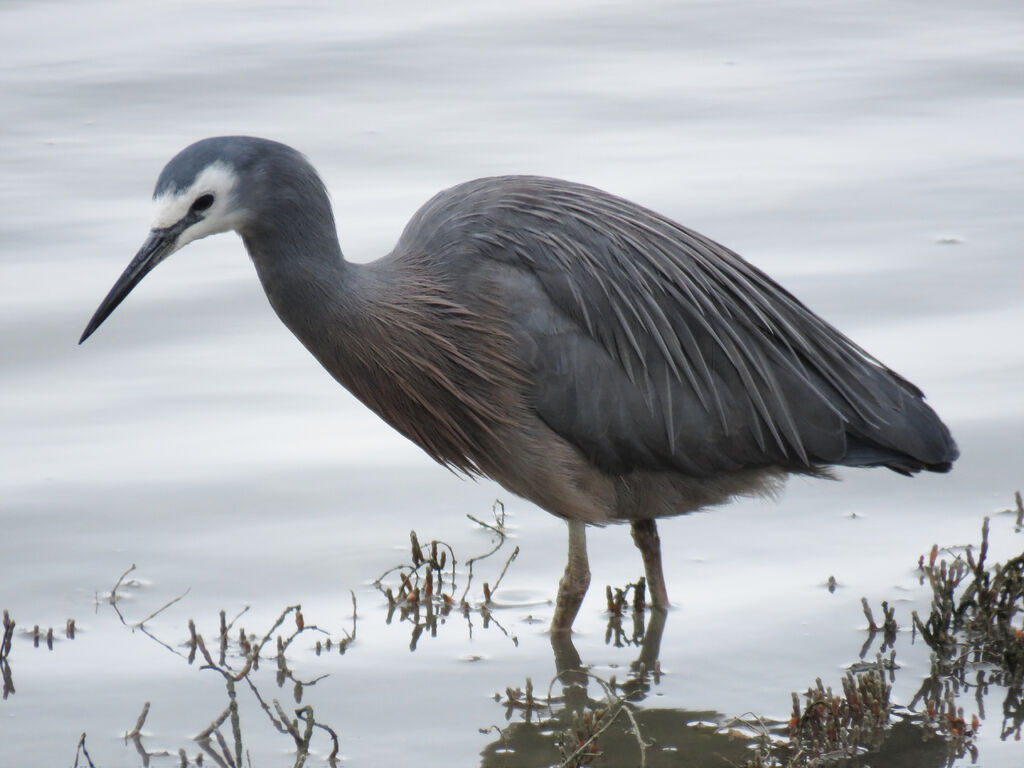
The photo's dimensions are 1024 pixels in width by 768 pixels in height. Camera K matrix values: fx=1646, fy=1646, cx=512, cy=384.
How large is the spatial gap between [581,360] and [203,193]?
1.46 meters

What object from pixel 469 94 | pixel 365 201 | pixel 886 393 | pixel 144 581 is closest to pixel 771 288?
pixel 886 393

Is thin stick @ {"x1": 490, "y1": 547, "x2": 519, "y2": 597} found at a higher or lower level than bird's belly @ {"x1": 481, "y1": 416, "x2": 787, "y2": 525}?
lower

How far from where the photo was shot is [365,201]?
9.84 meters

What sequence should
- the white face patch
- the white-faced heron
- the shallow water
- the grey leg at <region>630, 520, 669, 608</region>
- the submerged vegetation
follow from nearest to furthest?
the submerged vegetation → the white face patch → the shallow water → the white-faced heron → the grey leg at <region>630, 520, 669, 608</region>

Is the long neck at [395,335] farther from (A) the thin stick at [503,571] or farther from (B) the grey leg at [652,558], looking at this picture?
(B) the grey leg at [652,558]

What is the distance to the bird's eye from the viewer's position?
5.42 meters

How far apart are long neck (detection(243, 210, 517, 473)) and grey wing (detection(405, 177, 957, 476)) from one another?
0.19 meters

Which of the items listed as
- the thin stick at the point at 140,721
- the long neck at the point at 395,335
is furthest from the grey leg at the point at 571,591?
the thin stick at the point at 140,721

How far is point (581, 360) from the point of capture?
5910mm

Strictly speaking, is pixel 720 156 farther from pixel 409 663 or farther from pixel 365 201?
pixel 409 663

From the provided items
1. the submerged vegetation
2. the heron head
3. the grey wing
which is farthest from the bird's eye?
the submerged vegetation

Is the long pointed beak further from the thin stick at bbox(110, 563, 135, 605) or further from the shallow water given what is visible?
the shallow water

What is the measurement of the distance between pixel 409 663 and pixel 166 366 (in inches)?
113

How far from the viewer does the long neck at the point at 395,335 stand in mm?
5723
